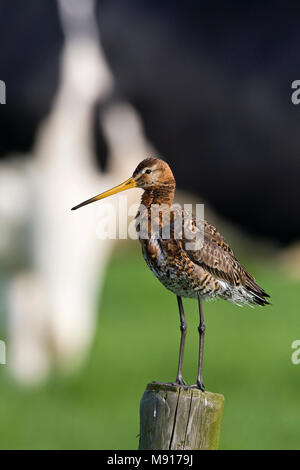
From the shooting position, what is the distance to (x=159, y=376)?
9664 mm

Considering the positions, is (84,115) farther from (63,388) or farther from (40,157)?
(63,388)

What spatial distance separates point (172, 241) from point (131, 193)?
5982mm

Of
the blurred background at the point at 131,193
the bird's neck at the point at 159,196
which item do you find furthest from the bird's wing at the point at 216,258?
the blurred background at the point at 131,193

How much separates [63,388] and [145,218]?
655 centimetres

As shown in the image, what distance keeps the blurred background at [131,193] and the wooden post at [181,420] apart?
4.12 m

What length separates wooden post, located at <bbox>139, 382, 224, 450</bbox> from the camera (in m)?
3.77

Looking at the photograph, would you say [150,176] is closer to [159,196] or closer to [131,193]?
[159,196]

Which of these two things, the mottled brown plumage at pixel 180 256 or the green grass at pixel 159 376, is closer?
the mottled brown plumage at pixel 180 256

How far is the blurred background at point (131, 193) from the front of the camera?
9.62 metres

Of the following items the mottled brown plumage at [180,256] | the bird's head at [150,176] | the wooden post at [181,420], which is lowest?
the wooden post at [181,420]

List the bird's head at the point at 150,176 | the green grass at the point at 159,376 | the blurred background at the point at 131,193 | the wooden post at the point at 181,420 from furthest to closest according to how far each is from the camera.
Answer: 1. the blurred background at the point at 131,193
2. the green grass at the point at 159,376
3. the bird's head at the point at 150,176
4. the wooden post at the point at 181,420

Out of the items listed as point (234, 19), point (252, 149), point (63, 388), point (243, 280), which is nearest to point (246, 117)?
point (252, 149)

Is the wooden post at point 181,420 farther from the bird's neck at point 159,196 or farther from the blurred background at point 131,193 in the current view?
the blurred background at point 131,193

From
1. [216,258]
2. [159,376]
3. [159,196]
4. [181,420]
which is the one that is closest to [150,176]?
[159,196]
